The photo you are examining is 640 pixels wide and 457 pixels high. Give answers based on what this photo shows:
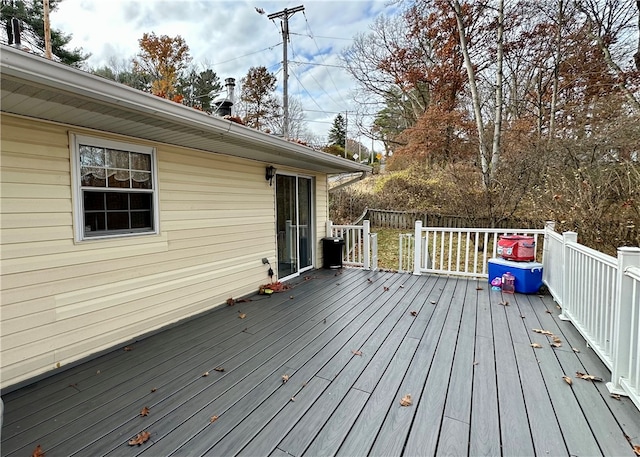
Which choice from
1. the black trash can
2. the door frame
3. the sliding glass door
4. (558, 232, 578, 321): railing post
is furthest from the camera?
the black trash can

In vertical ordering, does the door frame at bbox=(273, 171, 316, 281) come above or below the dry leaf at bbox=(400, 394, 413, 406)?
above

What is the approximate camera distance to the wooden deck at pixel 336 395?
168cm

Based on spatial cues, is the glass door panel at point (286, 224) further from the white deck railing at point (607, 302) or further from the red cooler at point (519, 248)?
the white deck railing at point (607, 302)

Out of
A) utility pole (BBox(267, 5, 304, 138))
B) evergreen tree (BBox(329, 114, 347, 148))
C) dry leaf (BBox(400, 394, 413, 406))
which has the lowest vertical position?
dry leaf (BBox(400, 394, 413, 406))

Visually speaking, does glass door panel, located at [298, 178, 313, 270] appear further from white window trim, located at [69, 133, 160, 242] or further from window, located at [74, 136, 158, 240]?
white window trim, located at [69, 133, 160, 242]

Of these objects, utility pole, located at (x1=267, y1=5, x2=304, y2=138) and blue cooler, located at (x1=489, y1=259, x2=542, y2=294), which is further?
utility pole, located at (x1=267, y1=5, x2=304, y2=138)

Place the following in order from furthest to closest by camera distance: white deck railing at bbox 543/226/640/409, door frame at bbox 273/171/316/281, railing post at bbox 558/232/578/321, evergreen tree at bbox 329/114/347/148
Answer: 1. evergreen tree at bbox 329/114/347/148
2. door frame at bbox 273/171/316/281
3. railing post at bbox 558/232/578/321
4. white deck railing at bbox 543/226/640/409

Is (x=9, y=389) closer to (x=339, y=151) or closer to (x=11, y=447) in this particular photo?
(x=11, y=447)

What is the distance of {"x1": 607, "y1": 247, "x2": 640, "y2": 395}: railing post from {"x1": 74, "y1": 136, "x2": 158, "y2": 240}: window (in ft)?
13.4

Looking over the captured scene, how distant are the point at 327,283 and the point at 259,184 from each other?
6.74 feet

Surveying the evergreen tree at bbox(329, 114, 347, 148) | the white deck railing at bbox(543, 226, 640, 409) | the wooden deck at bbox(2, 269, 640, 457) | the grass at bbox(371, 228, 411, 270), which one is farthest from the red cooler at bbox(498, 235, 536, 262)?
the evergreen tree at bbox(329, 114, 347, 148)

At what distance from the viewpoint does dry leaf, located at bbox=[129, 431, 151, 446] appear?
169 cm

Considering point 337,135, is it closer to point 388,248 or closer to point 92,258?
point 388,248

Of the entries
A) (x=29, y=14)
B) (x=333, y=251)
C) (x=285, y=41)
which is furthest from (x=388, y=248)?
(x=29, y=14)
